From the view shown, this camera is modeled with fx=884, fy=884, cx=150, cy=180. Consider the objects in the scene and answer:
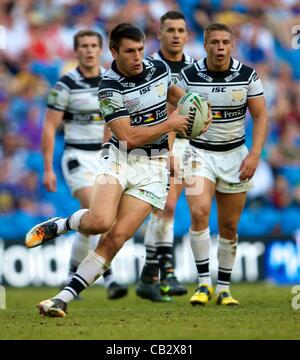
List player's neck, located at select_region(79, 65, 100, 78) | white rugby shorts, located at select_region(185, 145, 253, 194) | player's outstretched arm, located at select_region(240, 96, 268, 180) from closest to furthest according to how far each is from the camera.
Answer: player's outstretched arm, located at select_region(240, 96, 268, 180), white rugby shorts, located at select_region(185, 145, 253, 194), player's neck, located at select_region(79, 65, 100, 78)

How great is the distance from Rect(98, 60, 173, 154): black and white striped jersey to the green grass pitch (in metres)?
1.59

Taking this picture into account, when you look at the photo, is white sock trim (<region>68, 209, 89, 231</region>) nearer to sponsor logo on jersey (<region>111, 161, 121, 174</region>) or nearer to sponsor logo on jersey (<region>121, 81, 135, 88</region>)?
sponsor logo on jersey (<region>111, 161, 121, 174</region>)

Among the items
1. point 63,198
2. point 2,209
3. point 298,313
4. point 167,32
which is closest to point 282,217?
point 63,198

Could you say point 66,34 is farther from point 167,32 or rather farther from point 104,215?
point 104,215

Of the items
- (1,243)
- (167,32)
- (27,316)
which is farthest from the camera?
(1,243)

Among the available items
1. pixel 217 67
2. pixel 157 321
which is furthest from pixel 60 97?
pixel 157 321

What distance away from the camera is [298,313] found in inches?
311

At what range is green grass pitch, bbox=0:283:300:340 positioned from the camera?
6.51m

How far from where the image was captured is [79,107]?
10.8 m

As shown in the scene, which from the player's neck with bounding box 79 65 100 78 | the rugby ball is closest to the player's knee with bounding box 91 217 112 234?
the rugby ball

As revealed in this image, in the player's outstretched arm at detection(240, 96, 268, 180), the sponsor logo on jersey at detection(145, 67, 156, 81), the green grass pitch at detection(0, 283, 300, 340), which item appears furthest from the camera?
the player's outstretched arm at detection(240, 96, 268, 180)

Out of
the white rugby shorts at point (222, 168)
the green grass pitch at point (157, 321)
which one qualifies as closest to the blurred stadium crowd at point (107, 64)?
the green grass pitch at point (157, 321)

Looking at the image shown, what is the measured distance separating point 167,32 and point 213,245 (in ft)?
15.7

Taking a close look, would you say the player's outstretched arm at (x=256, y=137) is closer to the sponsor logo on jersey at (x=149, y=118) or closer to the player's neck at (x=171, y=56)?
the sponsor logo on jersey at (x=149, y=118)
